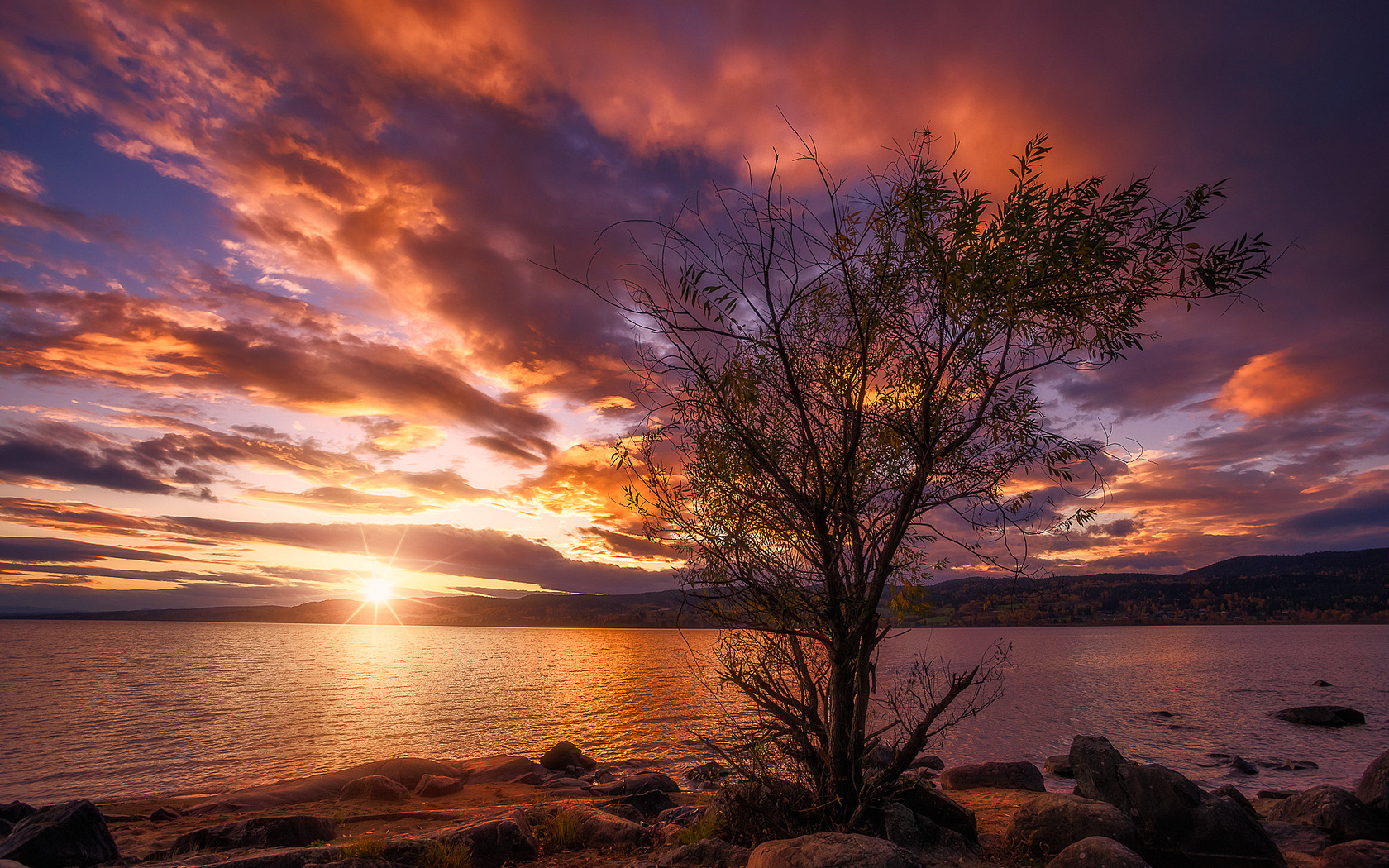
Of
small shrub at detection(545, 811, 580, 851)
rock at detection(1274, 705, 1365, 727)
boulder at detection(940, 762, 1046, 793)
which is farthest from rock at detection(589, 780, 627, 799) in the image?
rock at detection(1274, 705, 1365, 727)

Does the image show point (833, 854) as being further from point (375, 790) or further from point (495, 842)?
point (375, 790)

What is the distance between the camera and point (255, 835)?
17531mm

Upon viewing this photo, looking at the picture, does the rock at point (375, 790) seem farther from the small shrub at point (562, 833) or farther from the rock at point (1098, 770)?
the rock at point (1098, 770)

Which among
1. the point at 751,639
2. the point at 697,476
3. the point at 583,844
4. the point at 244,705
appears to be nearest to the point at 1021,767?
the point at 583,844

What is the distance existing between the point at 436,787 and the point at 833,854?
25588 mm

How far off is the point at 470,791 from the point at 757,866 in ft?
81.1

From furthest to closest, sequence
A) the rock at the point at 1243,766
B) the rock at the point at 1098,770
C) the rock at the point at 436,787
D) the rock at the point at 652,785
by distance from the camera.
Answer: the rock at the point at 1243,766, the rock at the point at 436,787, the rock at the point at 652,785, the rock at the point at 1098,770

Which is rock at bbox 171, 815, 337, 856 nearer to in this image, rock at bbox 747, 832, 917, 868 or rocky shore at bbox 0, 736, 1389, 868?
rocky shore at bbox 0, 736, 1389, 868

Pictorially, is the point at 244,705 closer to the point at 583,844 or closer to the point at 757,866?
the point at 583,844

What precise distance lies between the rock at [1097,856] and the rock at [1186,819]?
461 centimetres

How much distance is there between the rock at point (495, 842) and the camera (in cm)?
1385

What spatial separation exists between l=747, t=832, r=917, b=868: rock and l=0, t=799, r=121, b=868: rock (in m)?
18.9

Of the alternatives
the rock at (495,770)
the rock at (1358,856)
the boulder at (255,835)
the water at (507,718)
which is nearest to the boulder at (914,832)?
the water at (507,718)

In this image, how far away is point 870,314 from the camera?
A: 9.48m
